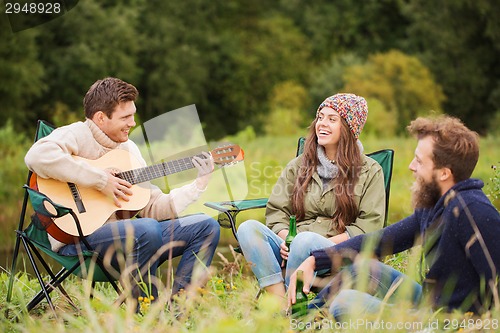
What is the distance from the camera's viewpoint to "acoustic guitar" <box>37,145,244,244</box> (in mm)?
3314

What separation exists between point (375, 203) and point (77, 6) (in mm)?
17043

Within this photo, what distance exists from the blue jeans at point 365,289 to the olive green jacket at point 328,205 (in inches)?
21.1

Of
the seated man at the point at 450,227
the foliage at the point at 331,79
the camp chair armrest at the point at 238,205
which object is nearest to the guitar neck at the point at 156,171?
the camp chair armrest at the point at 238,205

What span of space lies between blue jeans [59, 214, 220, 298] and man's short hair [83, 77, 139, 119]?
0.49 meters

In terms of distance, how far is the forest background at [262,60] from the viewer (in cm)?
1908

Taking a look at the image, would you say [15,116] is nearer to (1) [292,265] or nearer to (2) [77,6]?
(2) [77,6]

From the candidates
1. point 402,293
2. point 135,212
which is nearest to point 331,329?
point 402,293

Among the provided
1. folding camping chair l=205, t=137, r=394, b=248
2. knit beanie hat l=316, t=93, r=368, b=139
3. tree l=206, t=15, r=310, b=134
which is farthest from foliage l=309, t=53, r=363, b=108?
knit beanie hat l=316, t=93, r=368, b=139

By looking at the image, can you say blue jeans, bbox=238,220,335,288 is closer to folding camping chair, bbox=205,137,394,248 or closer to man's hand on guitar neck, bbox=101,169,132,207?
folding camping chair, bbox=205,137,394,248

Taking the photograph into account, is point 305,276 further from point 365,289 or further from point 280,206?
point 280,206

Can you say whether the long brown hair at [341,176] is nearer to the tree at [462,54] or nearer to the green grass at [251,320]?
the green grass at [251,320]

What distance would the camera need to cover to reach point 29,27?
58.0 feet

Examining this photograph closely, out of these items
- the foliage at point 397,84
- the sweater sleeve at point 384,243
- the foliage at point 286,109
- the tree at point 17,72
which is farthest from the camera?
the foliage at point 286,109

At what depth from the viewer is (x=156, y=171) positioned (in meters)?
3.46
